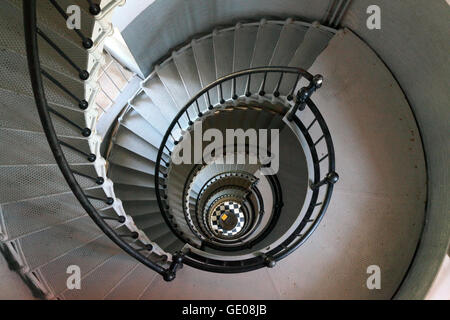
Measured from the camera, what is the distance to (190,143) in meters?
5.85

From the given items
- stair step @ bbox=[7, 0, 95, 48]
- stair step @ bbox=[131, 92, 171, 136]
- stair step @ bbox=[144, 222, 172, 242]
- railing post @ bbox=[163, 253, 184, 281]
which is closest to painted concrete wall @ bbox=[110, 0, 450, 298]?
stair step @ bbox=[131, 92, 171, 136]

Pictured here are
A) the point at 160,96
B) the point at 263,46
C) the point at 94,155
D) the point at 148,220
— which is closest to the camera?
the point at 94,155

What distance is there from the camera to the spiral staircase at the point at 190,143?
2189 millimetres

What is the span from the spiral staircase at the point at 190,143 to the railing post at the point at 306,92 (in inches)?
0.7

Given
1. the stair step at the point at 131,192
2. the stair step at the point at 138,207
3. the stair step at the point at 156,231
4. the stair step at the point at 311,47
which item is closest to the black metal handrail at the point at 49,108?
the stair step at the point at 131,192

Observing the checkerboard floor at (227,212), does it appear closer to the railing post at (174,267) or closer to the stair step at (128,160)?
the stair step at (128,160)

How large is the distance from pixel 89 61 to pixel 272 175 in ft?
16.6

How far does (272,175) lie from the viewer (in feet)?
21.4

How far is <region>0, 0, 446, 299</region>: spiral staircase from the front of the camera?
2189 mm

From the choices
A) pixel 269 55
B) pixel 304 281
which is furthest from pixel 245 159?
pixel 304 281

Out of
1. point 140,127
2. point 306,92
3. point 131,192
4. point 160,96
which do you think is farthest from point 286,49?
point 131,192

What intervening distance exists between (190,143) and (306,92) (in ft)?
10.8
